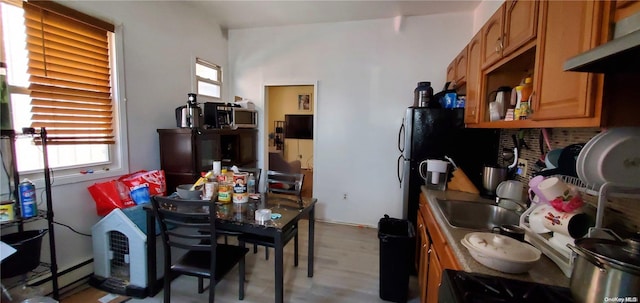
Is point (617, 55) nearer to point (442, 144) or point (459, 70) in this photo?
point (442, 144)

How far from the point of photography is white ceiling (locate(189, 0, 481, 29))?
9.93ft

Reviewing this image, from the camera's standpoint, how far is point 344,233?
342 centimetres

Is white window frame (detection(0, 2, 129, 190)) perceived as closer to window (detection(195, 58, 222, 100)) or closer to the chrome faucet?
window (detection(195, 58, 222, 100))

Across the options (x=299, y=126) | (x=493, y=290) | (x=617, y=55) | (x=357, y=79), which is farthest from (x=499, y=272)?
(x=299, y=126)

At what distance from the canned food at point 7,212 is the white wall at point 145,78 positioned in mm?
463

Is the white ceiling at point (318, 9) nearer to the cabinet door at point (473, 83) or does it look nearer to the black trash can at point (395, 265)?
the cabinet door at point (473, 83)

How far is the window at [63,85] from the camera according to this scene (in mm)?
1872

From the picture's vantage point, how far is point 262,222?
5.48ft

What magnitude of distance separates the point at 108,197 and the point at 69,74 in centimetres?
103

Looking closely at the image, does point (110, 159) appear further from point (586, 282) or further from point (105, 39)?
point (586, 282)

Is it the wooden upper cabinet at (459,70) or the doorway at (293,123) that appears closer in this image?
the wooden upper cabinet at (459,70)

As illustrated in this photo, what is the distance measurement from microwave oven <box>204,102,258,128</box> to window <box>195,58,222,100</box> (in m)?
0.49

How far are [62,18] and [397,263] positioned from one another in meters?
3.16

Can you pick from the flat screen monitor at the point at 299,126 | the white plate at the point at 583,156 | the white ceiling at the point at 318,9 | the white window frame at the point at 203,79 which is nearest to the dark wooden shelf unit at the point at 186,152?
the white window frame at the point at 203,79
